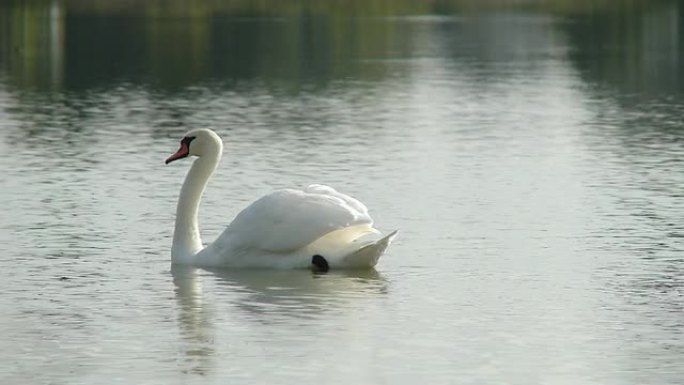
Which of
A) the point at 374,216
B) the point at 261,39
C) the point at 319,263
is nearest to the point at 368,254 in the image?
the point at 319,263

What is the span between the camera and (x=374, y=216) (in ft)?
56.9

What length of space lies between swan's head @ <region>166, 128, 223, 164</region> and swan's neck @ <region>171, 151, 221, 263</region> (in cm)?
4

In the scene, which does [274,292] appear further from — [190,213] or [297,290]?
[190,213]

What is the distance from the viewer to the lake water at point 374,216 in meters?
11.6

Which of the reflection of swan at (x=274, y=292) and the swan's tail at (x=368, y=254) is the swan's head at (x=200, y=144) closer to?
the reflection of swan at (x=274, y=292)

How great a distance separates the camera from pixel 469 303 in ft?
43.4

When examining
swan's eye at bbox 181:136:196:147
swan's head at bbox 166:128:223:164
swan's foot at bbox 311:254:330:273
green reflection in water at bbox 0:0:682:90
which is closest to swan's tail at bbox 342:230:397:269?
swan's foot at bbox 311:254:330:273

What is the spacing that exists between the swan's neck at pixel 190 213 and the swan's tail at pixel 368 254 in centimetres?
115

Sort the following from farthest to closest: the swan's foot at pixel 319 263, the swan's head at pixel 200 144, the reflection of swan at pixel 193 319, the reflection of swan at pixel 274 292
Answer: the swan's head at pixel 200 144 → the swan's foot at pixel 319 263 → the reflection of swan at pixel 274 292 → the reflection of swan at pixel 193 319

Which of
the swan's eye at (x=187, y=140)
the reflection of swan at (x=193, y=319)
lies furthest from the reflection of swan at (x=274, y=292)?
the swan's eye at (x=187, y=140)

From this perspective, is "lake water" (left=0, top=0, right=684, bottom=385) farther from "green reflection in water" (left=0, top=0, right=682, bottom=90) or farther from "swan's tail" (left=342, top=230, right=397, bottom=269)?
"green reflection in water" (left=0, top=0, right=682, bottom=90)

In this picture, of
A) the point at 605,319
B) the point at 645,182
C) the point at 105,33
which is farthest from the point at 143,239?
the point at 105,33

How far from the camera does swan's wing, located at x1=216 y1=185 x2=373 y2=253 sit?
14.2 m

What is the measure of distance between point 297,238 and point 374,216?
3.13 meters
